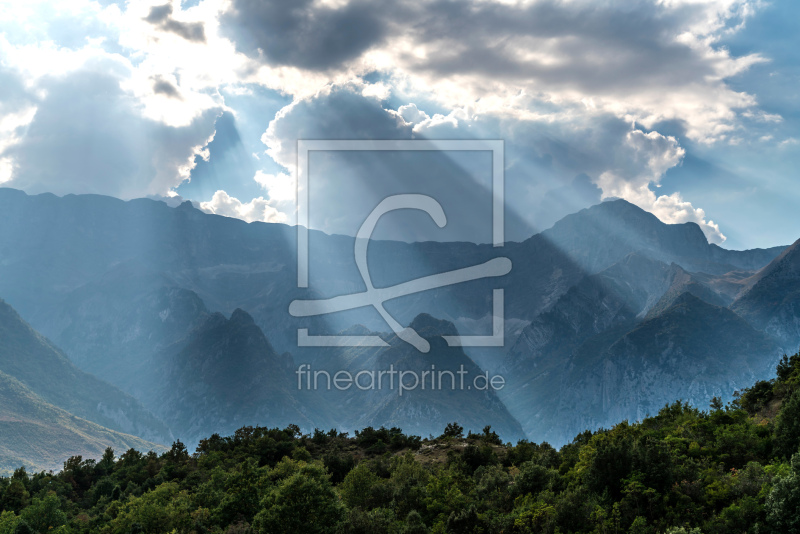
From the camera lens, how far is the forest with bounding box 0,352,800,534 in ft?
115

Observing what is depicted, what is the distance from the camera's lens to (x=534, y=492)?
4672 cm

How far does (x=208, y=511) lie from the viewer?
5109 cm

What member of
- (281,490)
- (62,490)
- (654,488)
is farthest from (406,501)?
(62,490)

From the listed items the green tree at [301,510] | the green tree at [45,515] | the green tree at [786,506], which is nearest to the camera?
the green tree at [786,506]

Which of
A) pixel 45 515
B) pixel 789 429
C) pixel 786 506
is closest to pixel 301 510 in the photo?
pixel 786 506

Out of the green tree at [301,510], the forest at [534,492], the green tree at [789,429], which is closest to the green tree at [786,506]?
the forest at [534,492]

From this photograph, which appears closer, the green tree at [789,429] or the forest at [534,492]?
the forest at [534,492]

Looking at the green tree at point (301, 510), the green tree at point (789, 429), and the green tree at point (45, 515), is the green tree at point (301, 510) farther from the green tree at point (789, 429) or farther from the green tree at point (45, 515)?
the green tree at point (789, 429)

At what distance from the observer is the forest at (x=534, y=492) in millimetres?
35031

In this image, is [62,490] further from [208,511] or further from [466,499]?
[466,499]

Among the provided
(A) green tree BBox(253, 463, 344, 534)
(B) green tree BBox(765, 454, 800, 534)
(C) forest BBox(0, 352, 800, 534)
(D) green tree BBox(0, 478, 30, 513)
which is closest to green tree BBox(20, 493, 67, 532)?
(C) forest BBox(0, 352, 800, 534)

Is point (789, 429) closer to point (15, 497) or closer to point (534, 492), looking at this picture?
point (534, 492)

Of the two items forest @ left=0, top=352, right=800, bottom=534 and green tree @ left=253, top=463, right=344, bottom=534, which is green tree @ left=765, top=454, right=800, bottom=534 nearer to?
forest @ left=0, top=352, right=800, bottom=534

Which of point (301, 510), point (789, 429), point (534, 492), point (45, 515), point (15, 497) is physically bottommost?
point (45, 515)
